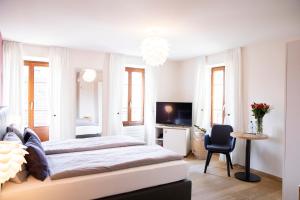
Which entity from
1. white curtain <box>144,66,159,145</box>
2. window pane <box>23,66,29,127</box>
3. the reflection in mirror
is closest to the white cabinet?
white curtain <box>144,66,159,145</box>

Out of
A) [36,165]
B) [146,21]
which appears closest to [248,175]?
[146,21]

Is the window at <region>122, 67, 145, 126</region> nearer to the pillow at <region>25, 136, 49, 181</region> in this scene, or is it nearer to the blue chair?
the blue chair

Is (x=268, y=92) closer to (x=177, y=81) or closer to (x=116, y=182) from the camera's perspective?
(x=177, y=81)

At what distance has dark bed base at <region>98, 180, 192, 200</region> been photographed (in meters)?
2.18

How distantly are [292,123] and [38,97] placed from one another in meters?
4.59

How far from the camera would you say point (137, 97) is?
220 inches

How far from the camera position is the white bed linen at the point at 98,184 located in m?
1.83

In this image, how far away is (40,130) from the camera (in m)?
4.63

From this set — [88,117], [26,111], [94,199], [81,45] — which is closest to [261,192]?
[94,199]

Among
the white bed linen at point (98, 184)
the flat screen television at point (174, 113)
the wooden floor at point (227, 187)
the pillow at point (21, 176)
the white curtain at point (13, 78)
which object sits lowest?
the wooden floor at point (227, 187)

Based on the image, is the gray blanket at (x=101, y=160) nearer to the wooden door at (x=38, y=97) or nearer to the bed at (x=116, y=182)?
the bed at (x=116, y=182)

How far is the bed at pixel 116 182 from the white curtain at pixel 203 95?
2.63m

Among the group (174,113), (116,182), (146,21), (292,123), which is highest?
(146,21)

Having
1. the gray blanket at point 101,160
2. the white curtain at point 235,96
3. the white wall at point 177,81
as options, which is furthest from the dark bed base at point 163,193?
the white wall at point 177,81
